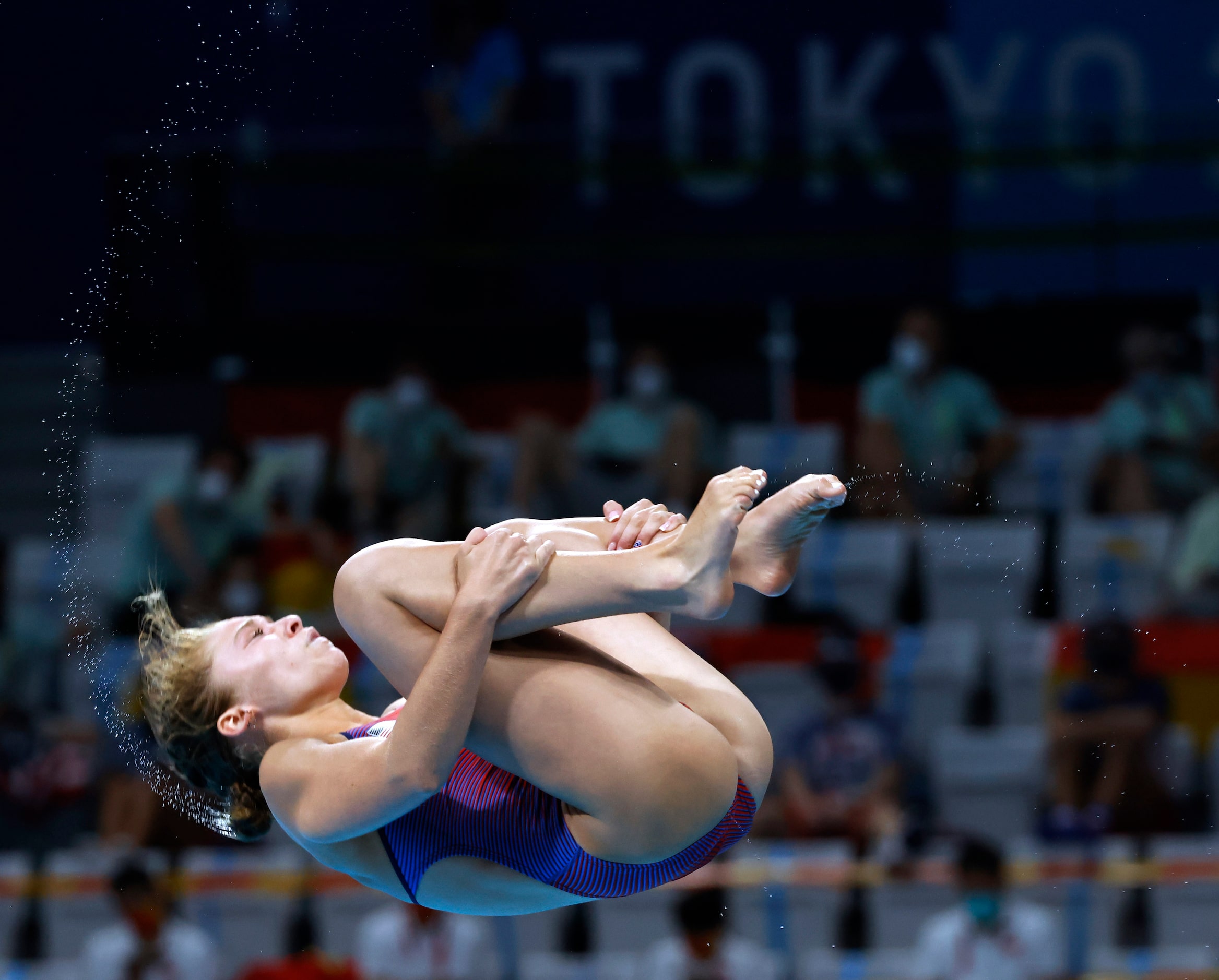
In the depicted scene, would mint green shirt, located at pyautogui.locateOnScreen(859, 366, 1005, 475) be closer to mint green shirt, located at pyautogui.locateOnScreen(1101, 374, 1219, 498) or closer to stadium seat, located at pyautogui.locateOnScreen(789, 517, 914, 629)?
stadium seat, located at pyautogui.locateOnScreen(789, 517, 914, 629)

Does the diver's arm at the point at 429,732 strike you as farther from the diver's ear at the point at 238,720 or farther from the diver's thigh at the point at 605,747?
the diver's ear at the point at 238,720

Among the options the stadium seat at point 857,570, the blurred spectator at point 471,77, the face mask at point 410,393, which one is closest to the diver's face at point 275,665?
the stadium seat at point 857,570

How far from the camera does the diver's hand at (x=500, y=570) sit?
2289 millimetres

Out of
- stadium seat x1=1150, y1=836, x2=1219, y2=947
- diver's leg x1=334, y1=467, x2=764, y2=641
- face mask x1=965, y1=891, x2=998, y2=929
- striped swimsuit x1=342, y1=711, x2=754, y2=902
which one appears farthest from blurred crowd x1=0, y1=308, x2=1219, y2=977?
diver's leg x1=334, y1=467, x2=764, y2=641

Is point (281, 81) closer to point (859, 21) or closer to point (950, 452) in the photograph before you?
point (950, 452)

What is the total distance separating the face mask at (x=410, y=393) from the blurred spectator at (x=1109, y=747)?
2931mm

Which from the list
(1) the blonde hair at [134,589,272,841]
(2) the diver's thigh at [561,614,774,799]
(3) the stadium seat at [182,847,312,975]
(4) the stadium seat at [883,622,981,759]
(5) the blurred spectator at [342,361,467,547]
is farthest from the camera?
(5) the blurred spectator at [342,361,467,547]

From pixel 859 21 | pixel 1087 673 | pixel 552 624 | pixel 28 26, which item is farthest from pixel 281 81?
pixel 859 21

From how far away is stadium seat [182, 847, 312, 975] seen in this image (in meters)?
5.38

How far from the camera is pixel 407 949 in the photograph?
5.30m

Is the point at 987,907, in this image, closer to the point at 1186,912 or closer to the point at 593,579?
the point at 1186,912

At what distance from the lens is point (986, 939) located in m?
Answer: 5.06

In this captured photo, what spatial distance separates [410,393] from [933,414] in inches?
88.0

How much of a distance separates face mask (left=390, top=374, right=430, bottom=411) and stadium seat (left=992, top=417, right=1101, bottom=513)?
8.10 ft
